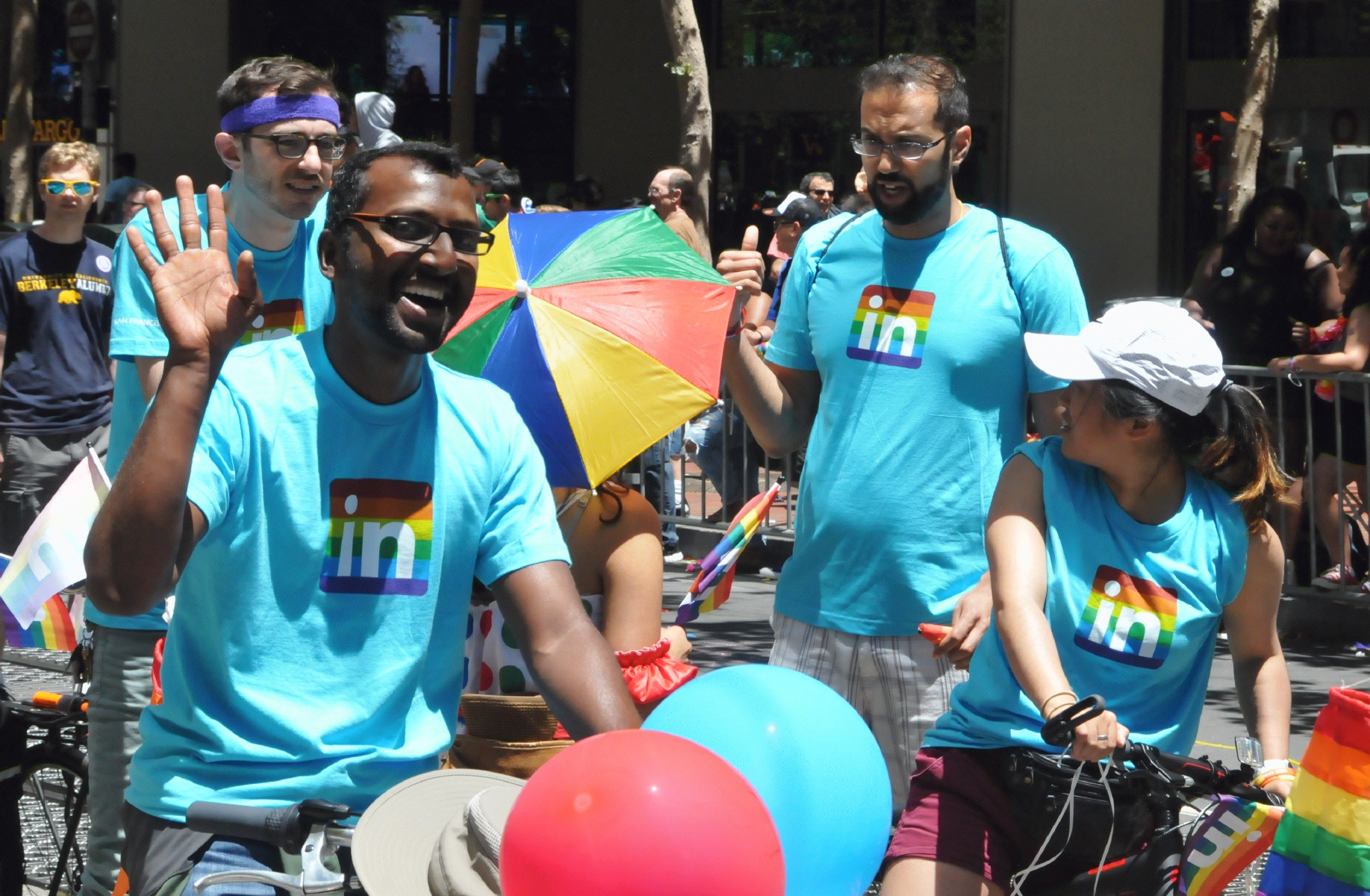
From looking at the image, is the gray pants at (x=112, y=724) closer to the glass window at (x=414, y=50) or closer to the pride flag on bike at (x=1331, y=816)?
the pride flag on bike at (x=1331, y=816)

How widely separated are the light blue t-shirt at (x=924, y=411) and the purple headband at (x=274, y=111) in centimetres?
134

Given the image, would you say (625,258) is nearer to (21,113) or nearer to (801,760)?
(801,760)

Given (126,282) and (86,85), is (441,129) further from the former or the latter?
(126,282)

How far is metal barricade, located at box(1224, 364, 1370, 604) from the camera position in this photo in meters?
8.40

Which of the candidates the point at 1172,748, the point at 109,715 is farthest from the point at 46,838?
the point at 1172,748

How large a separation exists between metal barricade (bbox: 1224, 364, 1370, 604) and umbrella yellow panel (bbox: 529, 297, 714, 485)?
15.8 feet

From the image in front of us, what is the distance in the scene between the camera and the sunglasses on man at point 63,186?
8211 millimetres

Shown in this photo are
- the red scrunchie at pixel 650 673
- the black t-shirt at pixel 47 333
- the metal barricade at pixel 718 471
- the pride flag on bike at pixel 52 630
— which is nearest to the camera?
the red scrunchie at pixel 650 673

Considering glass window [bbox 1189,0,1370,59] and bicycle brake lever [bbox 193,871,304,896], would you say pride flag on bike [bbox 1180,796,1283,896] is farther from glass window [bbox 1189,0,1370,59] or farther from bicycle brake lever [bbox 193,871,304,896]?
glass window [bbox 1189,0,1370,59]

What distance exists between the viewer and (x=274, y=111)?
3.96 meters

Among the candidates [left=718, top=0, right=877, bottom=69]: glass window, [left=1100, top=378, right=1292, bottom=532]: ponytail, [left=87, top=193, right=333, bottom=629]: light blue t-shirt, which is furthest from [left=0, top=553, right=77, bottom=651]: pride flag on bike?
[left=718, top=0, right=877, bottom=69]: glass window

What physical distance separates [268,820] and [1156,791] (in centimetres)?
149

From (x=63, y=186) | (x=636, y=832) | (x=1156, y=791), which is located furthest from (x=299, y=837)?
(x=63, y=186)

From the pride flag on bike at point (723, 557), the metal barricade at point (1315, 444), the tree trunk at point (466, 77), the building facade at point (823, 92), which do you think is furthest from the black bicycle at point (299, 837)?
the tree trunk at point (466, 77)
